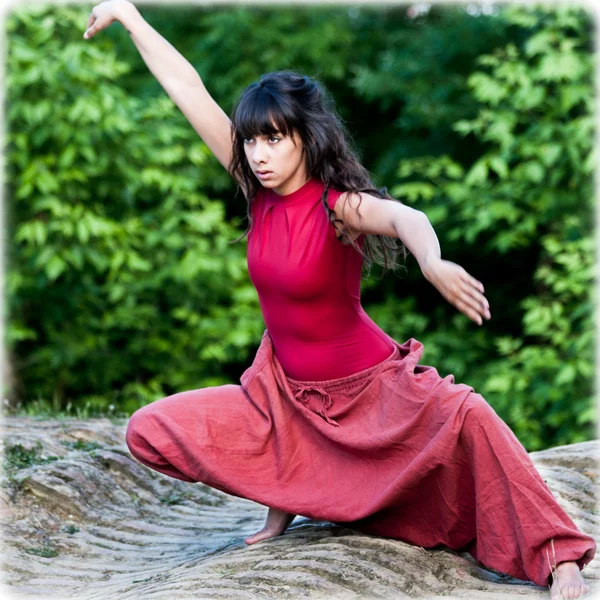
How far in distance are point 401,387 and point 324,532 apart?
656 mm

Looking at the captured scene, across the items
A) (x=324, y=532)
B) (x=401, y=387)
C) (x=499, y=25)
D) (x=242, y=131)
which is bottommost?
(x=324, y=532)

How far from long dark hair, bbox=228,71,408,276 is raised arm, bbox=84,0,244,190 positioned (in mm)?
193

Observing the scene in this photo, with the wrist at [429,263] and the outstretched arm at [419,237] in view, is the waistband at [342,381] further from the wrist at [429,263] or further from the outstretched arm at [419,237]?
the wrist at [429,263]

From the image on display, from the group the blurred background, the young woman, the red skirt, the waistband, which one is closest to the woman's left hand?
the young woman

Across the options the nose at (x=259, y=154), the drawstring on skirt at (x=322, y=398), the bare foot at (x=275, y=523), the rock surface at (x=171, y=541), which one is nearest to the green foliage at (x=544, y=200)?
the rock surface at (x=171, y=541)

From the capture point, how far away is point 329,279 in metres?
3.34

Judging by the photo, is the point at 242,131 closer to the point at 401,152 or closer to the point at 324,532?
the point at 324,532

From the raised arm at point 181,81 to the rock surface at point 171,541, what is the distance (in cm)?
147

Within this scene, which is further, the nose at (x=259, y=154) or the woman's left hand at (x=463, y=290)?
the nose at (x=259, y=154)

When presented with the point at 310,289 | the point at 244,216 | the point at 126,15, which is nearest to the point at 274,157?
the point at 310,289

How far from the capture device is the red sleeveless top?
3.32 m

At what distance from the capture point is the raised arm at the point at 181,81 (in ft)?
12.1

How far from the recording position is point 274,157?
3.32 meters

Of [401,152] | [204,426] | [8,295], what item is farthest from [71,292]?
[204,426]
